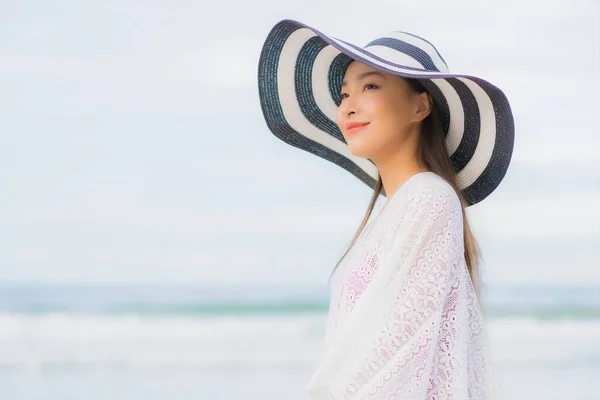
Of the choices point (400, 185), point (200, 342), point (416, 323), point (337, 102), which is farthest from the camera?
point (200, 342)

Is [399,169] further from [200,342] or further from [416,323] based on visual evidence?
[200,342]

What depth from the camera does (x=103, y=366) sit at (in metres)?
7.94

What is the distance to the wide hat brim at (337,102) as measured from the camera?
2172mm

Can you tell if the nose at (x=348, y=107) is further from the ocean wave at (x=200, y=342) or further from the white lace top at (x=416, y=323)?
the ocean wave at (x=200, y=342)

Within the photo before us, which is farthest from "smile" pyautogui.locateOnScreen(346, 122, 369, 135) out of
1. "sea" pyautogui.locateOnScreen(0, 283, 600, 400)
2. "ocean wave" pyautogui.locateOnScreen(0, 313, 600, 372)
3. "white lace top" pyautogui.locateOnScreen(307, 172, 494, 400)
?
"ocean wave" pyautogui.locateOnScreen(0, 313, 600, 372)

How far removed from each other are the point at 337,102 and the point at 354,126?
1.15 feet

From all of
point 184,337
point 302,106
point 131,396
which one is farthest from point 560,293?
point 302,106

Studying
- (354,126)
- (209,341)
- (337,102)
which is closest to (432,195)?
(354,126)

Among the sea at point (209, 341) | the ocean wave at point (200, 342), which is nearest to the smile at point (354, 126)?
the sea at point (209, 341)

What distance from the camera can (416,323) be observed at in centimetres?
190

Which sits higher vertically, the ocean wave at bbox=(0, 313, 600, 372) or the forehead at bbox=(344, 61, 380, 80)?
the ocean wave at bbox=(0, 313, 600, 372)

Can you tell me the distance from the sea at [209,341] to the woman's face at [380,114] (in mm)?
3182

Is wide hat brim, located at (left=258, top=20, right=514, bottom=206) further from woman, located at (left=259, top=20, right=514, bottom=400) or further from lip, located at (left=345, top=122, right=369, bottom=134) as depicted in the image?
lip, located at (left=345, top=122, right=369, bottom=134)

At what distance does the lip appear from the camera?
2189 mm
